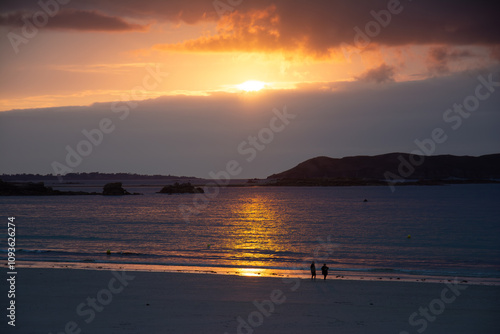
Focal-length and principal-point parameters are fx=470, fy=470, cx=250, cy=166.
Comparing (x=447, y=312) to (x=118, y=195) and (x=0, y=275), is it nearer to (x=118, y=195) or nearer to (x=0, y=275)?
(x=0, y=275)

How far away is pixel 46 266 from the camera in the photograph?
3172 centimetres

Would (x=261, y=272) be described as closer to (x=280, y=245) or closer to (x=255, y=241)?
(x=280, y=245)

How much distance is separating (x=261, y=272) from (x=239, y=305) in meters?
9.99

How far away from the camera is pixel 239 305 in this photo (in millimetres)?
20484

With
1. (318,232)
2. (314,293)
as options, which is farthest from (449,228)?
(314,293)

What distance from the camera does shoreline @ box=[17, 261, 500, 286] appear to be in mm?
27906

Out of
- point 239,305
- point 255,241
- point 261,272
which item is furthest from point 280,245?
point 239,305

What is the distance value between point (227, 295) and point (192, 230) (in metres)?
38.6

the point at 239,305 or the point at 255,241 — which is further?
the point at 255,241

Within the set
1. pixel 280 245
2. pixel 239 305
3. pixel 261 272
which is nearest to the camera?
pixel 239 305

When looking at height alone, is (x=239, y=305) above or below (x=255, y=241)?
below

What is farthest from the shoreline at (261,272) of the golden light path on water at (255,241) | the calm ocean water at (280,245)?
the calm ocean water at (280,245)

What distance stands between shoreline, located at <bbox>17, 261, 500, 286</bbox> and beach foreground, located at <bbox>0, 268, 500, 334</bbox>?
1662 mm

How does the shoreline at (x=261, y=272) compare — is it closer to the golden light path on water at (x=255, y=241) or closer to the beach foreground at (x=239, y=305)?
the golden light path on water at (x=255, y=241)
